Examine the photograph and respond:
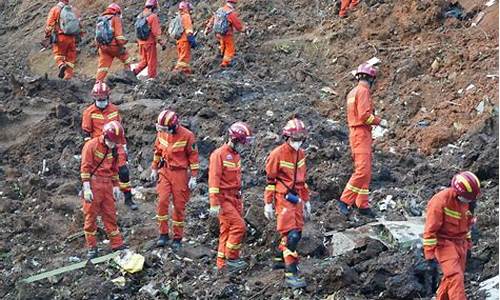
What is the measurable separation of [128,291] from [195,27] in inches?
489

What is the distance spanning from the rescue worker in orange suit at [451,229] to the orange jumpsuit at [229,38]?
33.4 ft

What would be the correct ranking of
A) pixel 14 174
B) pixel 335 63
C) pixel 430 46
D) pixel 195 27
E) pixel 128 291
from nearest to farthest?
1. pixel 128 291
2. pixel 14 174
3. pixel 430 46
4. pixel 335 63
5. pixel 195 27

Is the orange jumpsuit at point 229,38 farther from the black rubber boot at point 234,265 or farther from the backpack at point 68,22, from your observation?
the black rubber boot at point 234,265

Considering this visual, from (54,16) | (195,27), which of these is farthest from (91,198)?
(195,27)

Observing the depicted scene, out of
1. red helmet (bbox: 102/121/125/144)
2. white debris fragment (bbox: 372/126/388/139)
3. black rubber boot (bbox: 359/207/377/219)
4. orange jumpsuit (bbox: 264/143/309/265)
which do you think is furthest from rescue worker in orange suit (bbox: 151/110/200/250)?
white debris fragment (bbox: 372/126/388/139)

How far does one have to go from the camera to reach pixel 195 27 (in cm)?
2273

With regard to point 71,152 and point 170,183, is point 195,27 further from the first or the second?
point 170,183

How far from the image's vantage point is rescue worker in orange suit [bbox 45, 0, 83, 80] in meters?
19.0

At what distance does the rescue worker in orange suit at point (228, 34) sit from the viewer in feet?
62.5

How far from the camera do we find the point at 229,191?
11.1 metres

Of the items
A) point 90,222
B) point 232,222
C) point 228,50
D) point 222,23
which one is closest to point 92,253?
point 90,222

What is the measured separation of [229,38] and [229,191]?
8.76 metres

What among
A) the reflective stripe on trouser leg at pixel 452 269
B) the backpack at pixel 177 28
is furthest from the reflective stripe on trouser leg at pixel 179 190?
the backpack at pixel 177 28

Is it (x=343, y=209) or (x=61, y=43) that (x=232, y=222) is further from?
(x=61, y=43)
